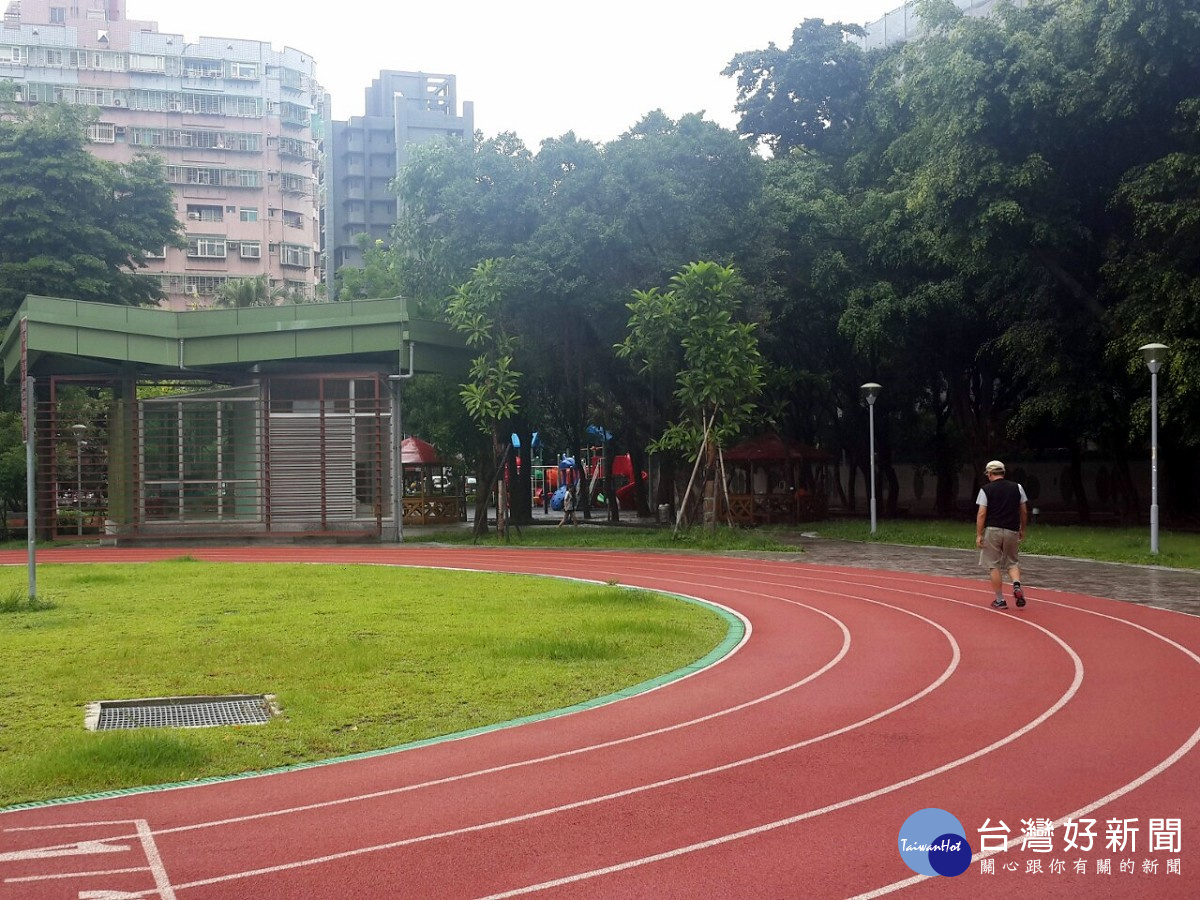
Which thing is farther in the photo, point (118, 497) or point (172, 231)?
point (172, 231)

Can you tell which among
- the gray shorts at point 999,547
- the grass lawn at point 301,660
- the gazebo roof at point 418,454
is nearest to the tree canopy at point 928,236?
the gazebo roof at point 418,454

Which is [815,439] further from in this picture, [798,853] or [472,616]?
[798,853]

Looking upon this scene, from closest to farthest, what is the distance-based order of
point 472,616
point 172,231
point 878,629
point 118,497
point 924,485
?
point 878,629 → point 472,616 → point 118,497 → point 172,231 → point 924,485

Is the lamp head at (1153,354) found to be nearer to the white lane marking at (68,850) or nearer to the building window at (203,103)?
the white lane marking at (68,850)

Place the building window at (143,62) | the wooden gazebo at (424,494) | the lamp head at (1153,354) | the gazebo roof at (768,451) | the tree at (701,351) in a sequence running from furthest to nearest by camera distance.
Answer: the building window at (143,62) < the wooden gazebo at (424,494) < the gazebo roof at (768,451) < the tree at (701,351) < the lamp head at (1153,354)

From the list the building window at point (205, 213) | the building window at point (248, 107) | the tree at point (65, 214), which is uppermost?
the building window at point (248, 107)

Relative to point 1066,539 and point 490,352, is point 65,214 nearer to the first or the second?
point 490,352

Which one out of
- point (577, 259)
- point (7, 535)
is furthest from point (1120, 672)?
point (7, 535)

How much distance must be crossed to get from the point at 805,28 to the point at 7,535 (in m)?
31.0

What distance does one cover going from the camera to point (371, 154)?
317 feet

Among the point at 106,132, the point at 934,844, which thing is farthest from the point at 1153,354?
the point at 106,132

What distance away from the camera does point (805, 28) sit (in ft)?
139

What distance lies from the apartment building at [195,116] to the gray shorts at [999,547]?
6858 cm

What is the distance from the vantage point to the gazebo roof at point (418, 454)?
1553 inches
